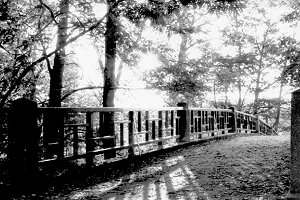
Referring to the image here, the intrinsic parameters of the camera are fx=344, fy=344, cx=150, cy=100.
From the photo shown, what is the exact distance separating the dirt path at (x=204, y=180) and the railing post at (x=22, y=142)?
71cm

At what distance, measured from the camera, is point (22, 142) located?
611 cm

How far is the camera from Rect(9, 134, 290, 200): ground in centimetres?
572

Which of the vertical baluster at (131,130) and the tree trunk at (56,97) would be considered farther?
the vertical baluster at (131,130)

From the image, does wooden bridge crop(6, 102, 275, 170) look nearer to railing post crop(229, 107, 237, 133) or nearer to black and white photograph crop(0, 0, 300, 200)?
black and white photograph crop(0, 0, 300, 200)

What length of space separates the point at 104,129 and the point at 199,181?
2.91 m

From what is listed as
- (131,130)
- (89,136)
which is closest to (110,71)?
(131,130)

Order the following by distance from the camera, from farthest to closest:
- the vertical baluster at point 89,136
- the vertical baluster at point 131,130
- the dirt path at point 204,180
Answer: the vertical baluster at point 131,130 → the vertical baluster at point 89,136 → the dirt path at point 204,180

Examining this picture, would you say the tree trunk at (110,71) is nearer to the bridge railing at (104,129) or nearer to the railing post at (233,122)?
the bridge railing at (104,129)

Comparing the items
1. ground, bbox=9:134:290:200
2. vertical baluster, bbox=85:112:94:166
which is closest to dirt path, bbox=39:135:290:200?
ground, bbox=9:134:290:200

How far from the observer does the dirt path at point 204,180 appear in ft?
18.7

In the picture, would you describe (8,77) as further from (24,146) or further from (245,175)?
(245,175)

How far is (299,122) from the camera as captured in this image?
4379 millimetres

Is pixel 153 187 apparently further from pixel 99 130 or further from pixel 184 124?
pixel 184 124

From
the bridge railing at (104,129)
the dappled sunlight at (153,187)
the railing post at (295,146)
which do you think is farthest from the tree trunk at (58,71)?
the railing post at (295,146)
